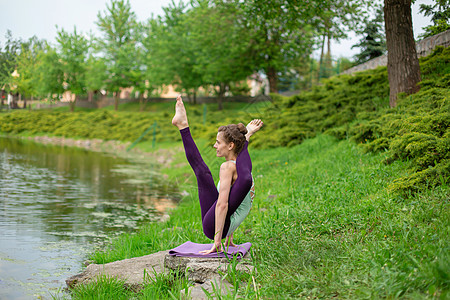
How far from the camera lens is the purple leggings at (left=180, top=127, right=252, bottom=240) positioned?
14.4 feet

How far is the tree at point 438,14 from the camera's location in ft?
31.7

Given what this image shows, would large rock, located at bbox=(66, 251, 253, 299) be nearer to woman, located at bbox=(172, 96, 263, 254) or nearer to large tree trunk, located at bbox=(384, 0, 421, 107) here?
woman, located at bbox=(172, 96, 263, 254)

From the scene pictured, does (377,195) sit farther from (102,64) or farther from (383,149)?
(102,64)

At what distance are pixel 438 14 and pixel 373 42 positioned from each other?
523 inches

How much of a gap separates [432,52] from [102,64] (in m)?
42.9

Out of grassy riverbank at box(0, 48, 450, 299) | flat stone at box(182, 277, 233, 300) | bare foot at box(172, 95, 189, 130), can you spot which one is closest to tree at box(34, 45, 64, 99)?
grassy riverbank at box(0, 48, 450, 299)

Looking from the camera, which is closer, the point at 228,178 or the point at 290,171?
the point at 228,178

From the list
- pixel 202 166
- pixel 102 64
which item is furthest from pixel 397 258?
pixel 102 64

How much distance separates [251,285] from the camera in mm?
3979

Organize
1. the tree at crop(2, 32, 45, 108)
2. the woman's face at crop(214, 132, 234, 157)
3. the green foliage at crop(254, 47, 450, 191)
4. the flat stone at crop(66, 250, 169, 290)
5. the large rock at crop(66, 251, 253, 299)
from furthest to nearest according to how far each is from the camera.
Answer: the tree at crop(2, 32, 45, 108) → the green foliage at crop(254, 47, 450, 191) → the flat stone at crop(66, 250, 169, 290) → the woman's face at crop(214, 132, 234, 157) → the large rock at crop(66, 251, 253, 299)

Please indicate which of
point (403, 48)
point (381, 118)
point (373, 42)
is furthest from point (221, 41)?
point (381, 118)

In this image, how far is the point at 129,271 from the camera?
189 inches

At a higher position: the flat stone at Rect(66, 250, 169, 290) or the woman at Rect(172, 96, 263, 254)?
the woman at Rect(172, 96, 263, 254)

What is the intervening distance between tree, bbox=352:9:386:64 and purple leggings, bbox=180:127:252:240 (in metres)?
18.7
